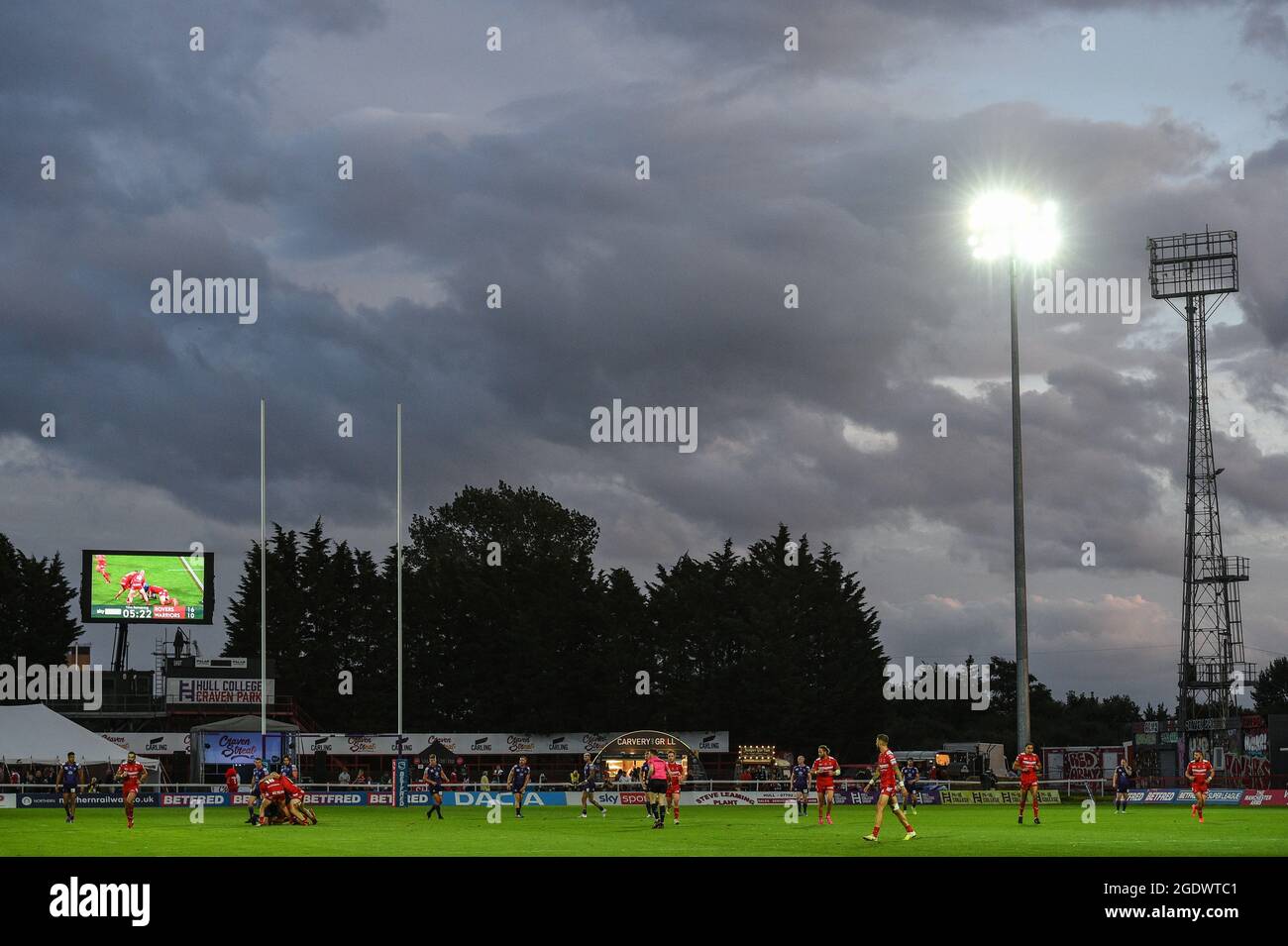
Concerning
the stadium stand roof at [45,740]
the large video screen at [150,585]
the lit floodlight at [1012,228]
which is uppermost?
the lit floodlight at [1012,228]

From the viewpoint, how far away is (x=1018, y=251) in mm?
48125

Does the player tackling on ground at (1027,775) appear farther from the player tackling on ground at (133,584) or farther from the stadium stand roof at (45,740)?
the player tackling on ground at (133,584)

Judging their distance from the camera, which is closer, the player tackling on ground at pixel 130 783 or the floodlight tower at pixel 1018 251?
the player tackling on ground at pixel 130 783

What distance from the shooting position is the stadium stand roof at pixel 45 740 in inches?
2467

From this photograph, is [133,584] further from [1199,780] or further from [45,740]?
[1199,780]

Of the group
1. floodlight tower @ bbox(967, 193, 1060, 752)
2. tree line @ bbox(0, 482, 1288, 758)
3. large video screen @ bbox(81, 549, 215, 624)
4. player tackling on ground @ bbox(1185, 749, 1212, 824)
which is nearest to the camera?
player tackling on ground @ bbox(1185, 749, 1212, 824)

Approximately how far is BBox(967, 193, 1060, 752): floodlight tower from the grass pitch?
5.14 metres

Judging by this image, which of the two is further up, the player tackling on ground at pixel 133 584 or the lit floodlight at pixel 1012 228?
the lit floodlight at pixel 1012 228

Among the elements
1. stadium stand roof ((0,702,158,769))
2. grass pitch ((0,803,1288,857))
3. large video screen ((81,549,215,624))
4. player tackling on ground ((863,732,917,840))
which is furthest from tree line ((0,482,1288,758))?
player tackling on ground ((863,732,917,840))

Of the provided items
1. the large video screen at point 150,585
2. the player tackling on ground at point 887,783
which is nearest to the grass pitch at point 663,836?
the player tackling on ground at point 887,783

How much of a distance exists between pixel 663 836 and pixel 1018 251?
2415 centimetres

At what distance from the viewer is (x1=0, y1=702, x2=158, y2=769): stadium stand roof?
6266 cm

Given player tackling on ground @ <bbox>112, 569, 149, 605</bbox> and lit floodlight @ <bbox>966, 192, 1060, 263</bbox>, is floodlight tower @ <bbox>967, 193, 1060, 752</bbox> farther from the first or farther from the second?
player tackling on ground @ <bbox>112, 569, 149, 605</bbox>
